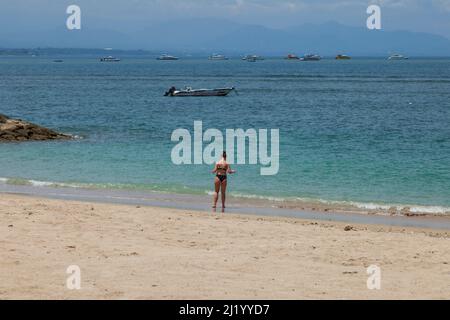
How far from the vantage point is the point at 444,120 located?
169 ft

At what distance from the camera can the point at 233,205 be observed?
21.5 meters

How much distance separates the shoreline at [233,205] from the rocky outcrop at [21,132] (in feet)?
41.3

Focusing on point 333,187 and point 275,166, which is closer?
point 333,187

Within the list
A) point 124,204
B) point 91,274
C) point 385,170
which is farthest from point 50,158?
point 91,274

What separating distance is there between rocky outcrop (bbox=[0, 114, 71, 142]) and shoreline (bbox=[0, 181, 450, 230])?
12592 millimetres

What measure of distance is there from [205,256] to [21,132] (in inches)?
1033

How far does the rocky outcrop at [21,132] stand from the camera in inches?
1459

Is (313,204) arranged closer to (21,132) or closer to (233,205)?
(233,205)

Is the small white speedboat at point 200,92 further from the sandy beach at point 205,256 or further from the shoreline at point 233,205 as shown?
the sandy beach at point 205,256

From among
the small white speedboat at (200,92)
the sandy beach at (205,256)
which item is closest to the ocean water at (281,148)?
the small white speedboat at (200,92)

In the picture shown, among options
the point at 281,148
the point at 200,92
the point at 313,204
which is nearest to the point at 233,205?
the point at 313,204

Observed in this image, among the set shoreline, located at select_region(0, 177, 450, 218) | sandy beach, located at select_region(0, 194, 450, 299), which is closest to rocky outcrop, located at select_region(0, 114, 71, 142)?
shoreline, located at select_region(0, 177, 450, 218)

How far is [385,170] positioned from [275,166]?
4.25 m
